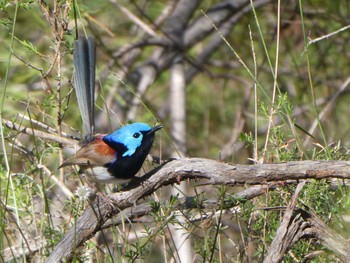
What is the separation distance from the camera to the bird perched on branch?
339 cm

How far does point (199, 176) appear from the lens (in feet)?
9.27

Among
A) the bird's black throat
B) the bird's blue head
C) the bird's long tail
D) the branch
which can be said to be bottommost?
the branch

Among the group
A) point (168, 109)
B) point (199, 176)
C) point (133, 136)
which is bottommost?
point (199, 176)

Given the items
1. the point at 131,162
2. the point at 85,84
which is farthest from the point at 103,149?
the point at 85,84

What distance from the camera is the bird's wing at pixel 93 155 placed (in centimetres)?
349

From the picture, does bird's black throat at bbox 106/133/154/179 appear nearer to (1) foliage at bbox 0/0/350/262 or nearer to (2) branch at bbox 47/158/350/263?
(1) foliage at bbox 0/0/350/262

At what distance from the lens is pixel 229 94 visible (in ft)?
23.7

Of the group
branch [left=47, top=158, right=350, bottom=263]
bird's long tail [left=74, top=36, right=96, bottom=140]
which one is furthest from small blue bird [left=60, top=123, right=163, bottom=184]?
branch [left=47, top=158, right=350, bottom=263]

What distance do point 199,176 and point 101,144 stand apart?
88 centimetres

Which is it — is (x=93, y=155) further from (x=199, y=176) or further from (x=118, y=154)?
(x=199, y=176)

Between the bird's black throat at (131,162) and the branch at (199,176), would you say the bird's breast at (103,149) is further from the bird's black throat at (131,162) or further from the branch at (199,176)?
the branch at (199,176)

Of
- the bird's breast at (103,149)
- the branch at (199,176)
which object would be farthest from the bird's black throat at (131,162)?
the branch at (199,176)

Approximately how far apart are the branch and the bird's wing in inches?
19.8

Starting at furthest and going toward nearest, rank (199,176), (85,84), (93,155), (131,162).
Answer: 1. (85,84)
2. (93,155)
3. (131,162)
4. (199,176)
